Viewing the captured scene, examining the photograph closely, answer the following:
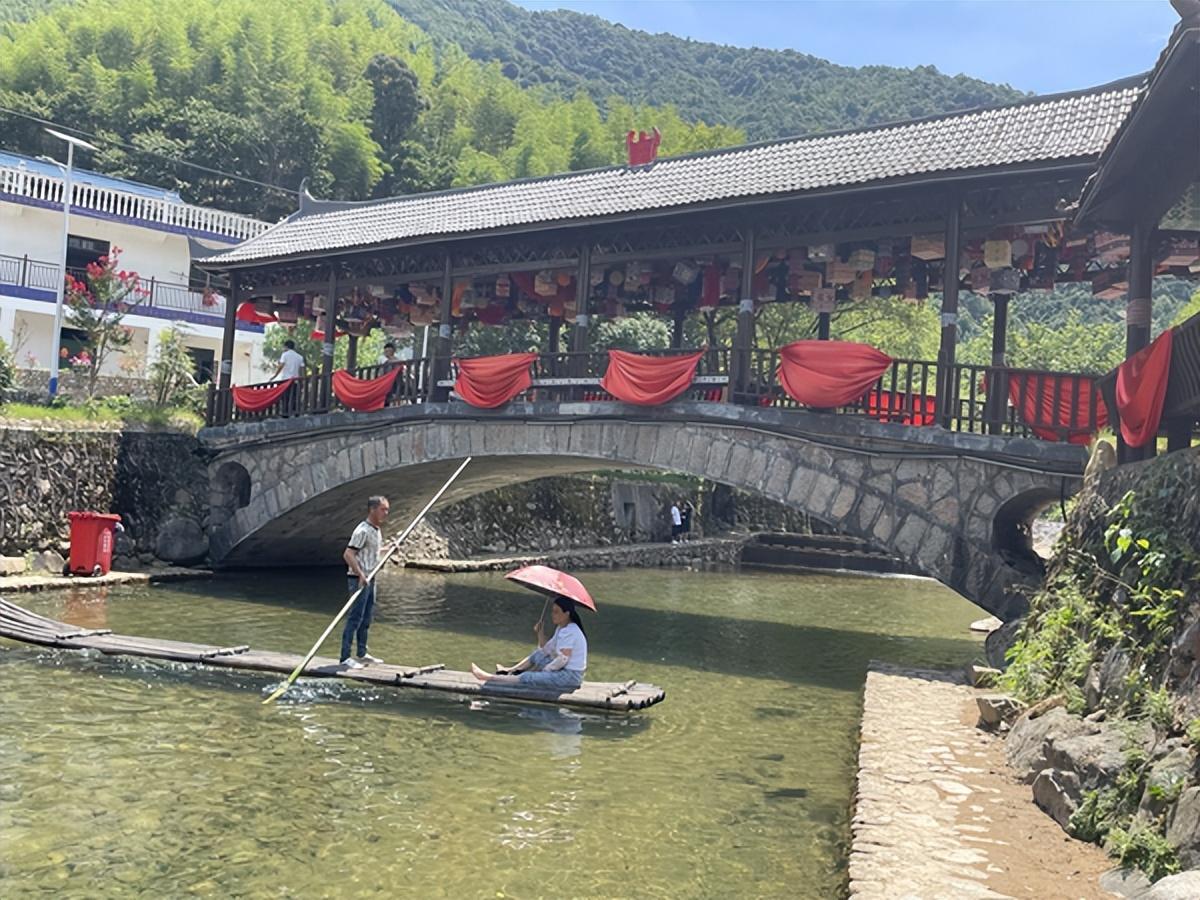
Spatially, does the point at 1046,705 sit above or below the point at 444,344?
below

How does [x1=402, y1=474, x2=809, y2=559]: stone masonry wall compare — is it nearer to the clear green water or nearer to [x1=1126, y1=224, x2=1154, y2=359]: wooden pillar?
the clear green water

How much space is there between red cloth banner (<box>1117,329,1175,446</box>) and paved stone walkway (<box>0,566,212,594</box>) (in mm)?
12957

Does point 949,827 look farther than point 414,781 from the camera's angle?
No

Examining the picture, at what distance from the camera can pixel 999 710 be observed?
822cm

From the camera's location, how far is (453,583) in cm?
1928

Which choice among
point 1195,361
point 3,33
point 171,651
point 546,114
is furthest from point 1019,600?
point 3,33

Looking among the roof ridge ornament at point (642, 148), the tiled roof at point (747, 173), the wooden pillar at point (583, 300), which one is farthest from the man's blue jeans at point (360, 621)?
the roof ridge ornament at point (642, 148)

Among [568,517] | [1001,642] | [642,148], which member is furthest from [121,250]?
[1001,642]

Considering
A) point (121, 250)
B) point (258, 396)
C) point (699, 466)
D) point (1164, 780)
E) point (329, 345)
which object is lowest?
point (1164, 780)

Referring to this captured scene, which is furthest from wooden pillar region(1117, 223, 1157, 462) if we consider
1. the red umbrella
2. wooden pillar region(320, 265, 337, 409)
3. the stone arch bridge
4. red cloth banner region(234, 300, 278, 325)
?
red cloth banner region(234, 300, 278, 325)

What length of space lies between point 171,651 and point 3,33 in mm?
52928

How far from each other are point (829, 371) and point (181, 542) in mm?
11707

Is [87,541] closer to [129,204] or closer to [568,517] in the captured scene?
[568,517]

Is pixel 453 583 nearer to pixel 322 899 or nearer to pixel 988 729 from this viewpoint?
pixel 988 729
